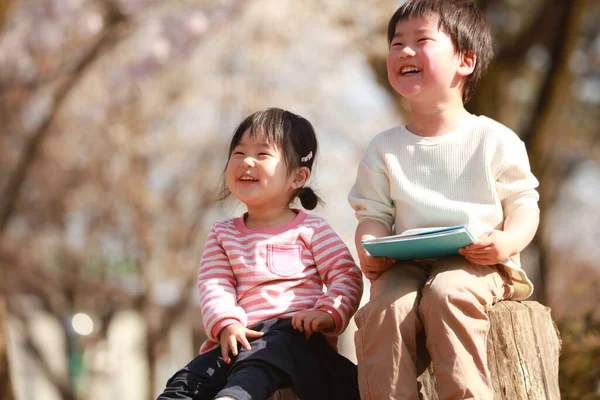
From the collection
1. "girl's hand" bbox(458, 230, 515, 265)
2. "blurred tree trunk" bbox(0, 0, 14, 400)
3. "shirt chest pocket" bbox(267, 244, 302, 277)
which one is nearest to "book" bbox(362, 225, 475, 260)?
"girl's hand" bbox(458, 230, 515, 265)

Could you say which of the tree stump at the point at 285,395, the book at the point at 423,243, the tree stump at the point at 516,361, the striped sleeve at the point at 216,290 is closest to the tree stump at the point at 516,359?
the tree stump at the point at 516,361

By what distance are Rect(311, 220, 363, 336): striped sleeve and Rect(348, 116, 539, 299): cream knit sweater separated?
7.5 inches

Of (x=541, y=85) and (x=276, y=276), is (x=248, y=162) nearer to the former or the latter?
(x=276, y=276)

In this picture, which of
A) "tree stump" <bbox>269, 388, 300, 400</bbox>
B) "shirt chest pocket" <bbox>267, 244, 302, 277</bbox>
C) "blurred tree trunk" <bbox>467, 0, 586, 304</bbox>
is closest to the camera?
"tree stump" <bbox>269, 388, 300, 400</bbox>

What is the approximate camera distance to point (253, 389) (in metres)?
2.49

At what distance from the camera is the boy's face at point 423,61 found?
8.93 feet

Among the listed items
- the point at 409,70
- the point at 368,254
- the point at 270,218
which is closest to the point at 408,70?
the point at 409,70

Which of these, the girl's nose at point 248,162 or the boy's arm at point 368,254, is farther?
the girl's nose at point 248,162

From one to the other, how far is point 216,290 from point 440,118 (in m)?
0.96

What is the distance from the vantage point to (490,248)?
249cm

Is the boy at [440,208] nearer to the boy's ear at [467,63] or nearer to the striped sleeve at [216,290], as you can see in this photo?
the boy's ear at [467,63]

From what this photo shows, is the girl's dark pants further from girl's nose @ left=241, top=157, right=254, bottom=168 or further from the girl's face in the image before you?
girl's nose @ left=241, top=157, right=254, bottom=168

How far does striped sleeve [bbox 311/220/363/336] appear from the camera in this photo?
2754 millimetres

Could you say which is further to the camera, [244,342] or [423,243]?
[244,342]
